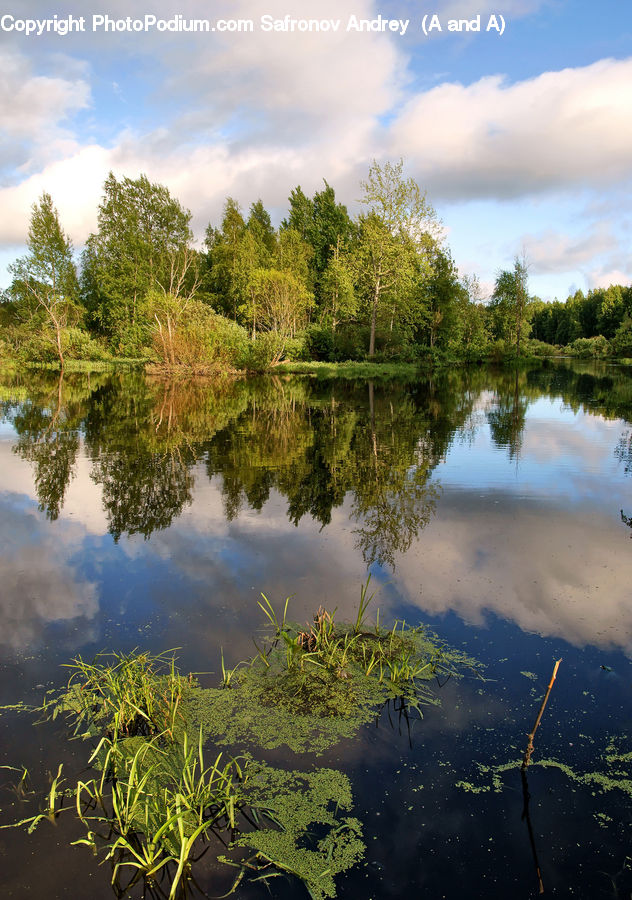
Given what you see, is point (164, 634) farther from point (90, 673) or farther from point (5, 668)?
Answer: point (5, 668)

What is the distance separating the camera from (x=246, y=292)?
4569 centimetres

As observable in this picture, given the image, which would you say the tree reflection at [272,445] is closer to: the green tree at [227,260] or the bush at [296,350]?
the bush at [296,350]

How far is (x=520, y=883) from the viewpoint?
105 inches

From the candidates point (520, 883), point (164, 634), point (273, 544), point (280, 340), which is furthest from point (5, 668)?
point (280, 340)

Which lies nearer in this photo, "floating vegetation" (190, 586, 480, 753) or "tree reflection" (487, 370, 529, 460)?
"floating vegetation" (190, 586, 480, 753)

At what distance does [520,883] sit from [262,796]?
4.57 feet

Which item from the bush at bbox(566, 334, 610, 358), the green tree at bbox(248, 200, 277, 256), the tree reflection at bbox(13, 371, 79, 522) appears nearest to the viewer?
the tree reflection at bbox(13, 371, 79, 522)

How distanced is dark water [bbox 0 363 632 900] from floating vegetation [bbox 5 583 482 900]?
150 mm

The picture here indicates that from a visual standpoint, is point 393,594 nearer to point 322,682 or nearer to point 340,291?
point 322,682

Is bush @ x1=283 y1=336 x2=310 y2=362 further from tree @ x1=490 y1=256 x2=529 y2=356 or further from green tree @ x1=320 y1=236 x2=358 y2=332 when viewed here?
tree @ x1=490 y1=256 x2=529 y2=356

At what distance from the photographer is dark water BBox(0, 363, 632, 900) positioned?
9.41 ft

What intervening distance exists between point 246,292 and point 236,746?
44974 mm

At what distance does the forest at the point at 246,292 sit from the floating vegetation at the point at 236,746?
32.5m

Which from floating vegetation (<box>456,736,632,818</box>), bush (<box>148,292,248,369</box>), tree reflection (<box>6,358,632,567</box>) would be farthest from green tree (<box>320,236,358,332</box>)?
floating vegetation (<box>456,736,632,818</box>)
